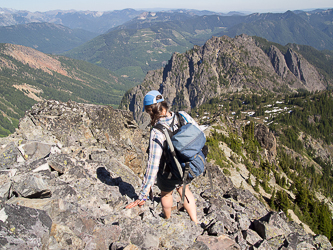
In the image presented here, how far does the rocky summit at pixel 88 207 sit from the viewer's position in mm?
6258

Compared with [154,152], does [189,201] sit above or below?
below

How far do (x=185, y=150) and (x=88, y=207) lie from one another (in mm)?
5678

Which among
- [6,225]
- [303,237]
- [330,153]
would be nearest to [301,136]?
[330,153]

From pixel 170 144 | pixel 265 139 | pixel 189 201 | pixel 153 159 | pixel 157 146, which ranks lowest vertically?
pixel 265 139

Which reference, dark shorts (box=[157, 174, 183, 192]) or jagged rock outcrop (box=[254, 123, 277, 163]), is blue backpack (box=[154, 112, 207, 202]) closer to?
dark shorts (box=[157, 174, 183, 192])

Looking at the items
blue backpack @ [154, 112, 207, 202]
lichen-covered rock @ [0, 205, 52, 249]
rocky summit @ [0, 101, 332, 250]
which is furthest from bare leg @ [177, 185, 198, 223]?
lichen-covered rock @ [0, 205, 52, 249]

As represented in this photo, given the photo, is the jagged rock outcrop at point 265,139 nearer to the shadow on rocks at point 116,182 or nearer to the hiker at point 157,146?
the shadow on rocks at point 116,182

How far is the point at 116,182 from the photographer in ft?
38.0

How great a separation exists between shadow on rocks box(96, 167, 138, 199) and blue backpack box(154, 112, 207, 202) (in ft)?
18.0

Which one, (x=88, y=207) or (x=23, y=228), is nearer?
(x=23, y=228)

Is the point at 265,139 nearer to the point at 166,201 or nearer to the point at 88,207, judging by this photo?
the point at 166,201

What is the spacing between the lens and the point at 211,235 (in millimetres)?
8914

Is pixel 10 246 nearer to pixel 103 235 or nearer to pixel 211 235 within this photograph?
pixel 103 235

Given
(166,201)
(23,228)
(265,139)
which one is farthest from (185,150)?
(265,139)
